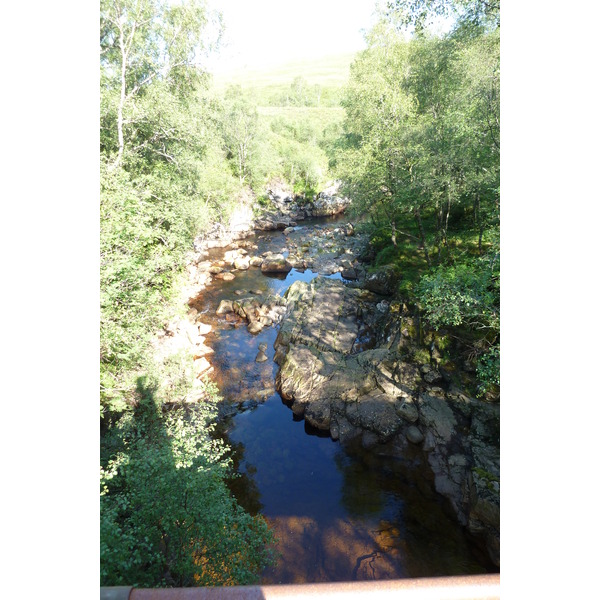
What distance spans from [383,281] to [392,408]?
10774 millimetres

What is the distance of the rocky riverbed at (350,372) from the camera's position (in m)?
12.8

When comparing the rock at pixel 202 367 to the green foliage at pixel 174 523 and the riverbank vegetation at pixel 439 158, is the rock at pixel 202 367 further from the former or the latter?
the riverbank vegetation at pixel 439 158

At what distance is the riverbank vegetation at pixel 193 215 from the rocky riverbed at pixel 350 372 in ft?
6.82

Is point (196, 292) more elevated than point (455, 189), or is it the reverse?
point (455, 189)

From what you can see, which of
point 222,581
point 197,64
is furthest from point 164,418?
point 197,64

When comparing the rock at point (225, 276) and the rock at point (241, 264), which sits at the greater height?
the rock at point (241, 264)

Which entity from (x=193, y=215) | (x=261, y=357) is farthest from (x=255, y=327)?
(x=193, y=215)

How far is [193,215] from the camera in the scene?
1772cm

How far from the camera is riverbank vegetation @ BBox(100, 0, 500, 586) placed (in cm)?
672

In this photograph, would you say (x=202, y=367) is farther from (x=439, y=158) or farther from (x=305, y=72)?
(x=305, y=72)

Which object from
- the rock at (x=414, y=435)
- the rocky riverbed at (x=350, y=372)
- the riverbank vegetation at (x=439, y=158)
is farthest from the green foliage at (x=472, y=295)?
the rock at (x=414, y=435)
